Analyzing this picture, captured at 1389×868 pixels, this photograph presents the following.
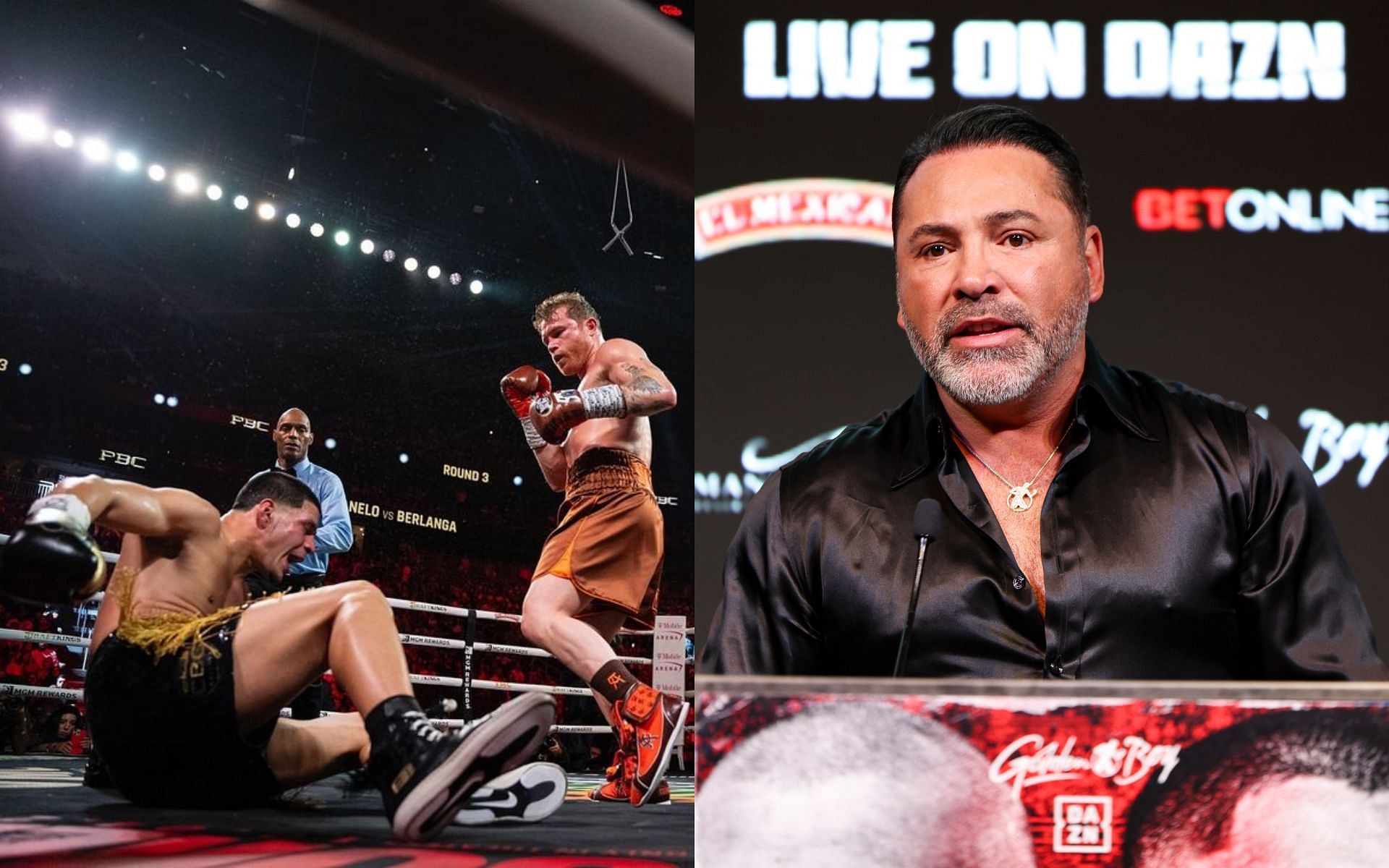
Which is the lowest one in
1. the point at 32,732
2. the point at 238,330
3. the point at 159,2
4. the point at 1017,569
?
the point at 32,732

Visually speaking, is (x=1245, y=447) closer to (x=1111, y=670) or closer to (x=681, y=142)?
(x=1111, y=670)

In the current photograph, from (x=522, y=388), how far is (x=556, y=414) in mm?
105

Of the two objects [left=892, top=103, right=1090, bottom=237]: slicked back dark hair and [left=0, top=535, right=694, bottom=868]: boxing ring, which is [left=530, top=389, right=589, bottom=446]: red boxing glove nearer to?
[left=0, top=535, right=694, bottom=868]: boxing ring

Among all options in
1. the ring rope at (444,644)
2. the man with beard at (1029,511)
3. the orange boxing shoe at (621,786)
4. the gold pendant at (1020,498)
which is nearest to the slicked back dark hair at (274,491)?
the ring rope at (444,644)

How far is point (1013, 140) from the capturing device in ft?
4.63

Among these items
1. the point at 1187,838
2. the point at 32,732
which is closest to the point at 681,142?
the point at 32,732

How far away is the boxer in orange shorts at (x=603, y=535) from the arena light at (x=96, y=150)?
0.99m

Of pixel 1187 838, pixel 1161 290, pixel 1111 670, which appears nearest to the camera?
pixel 1187 838

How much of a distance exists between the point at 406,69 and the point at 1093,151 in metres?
1.77

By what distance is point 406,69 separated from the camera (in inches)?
118

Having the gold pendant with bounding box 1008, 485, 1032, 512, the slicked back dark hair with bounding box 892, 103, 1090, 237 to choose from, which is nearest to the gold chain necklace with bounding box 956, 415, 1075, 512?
the gold pendant with bounding box 1008, 485, 1032, 512

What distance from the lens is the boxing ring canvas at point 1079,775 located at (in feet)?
2.21

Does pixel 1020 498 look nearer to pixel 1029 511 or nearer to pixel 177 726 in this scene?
pixel 1029 511

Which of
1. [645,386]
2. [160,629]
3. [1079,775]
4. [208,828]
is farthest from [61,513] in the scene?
[1079,775]
